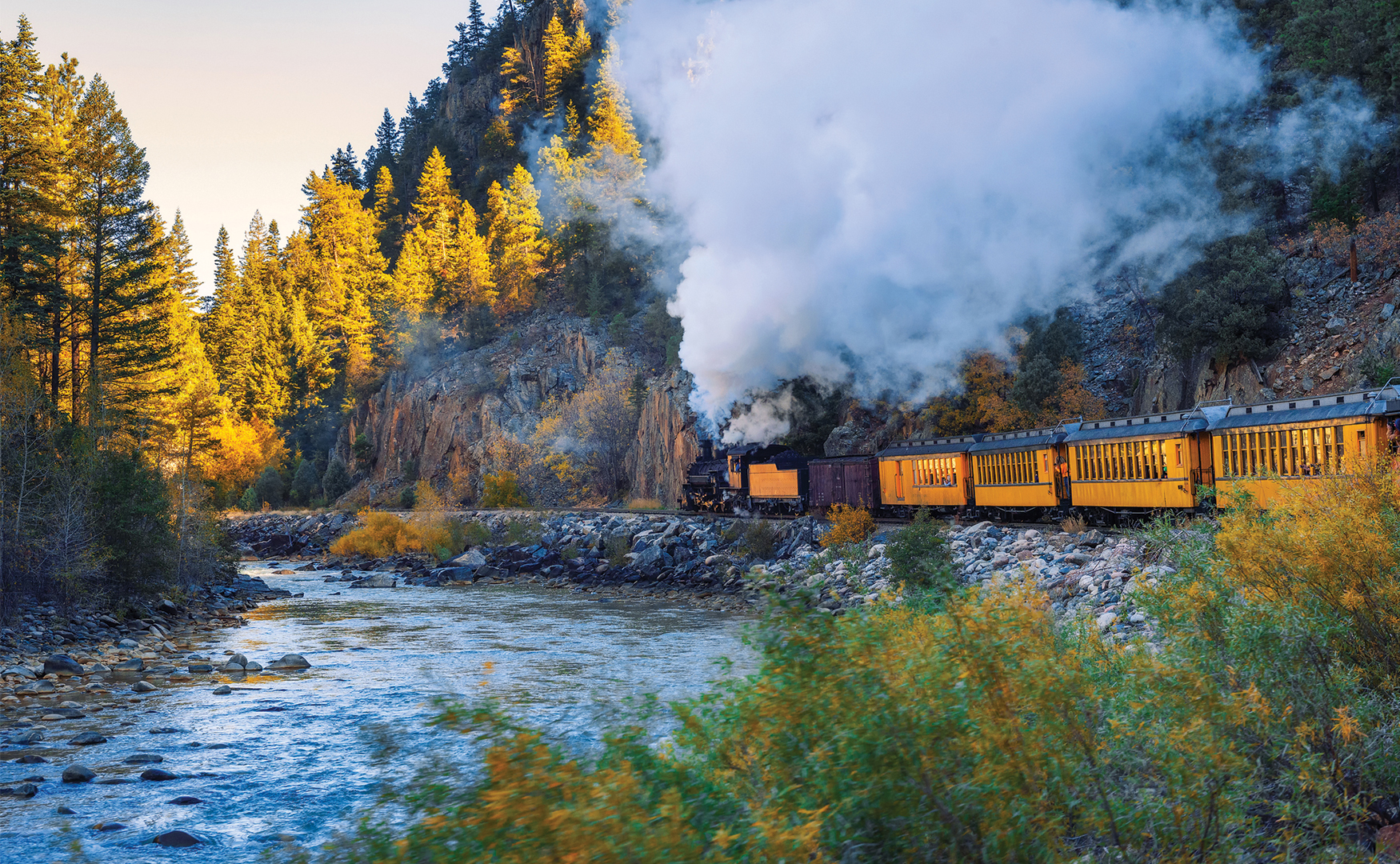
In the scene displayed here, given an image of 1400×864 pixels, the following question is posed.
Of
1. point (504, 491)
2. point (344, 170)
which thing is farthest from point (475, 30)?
point (504, 491)

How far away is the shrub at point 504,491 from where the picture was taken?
55.4m

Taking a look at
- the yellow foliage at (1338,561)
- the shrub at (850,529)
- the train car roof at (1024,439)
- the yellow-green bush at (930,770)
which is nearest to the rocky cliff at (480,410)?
the shrub at (850,529)

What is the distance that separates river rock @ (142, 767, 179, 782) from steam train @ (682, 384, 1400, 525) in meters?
13.6

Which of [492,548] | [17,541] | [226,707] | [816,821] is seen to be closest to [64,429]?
[17,541]

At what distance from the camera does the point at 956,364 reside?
40.7 metres

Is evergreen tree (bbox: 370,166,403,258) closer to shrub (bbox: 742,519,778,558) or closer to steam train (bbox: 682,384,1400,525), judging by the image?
steam train (bbox: 682,384,1400,525)

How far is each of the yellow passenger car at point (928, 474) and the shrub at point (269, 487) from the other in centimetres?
5774

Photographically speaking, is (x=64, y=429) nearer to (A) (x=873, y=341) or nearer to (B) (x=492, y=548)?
(B) (x=492, y=548)

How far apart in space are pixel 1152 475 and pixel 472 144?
281ft

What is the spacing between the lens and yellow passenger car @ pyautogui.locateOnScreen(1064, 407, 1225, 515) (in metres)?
19.3

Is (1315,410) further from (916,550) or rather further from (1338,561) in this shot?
(1338,561)

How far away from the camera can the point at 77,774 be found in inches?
444

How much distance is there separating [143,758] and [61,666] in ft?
25.2

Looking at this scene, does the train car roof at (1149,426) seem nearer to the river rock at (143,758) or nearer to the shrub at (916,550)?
the shrub at (916,550)
